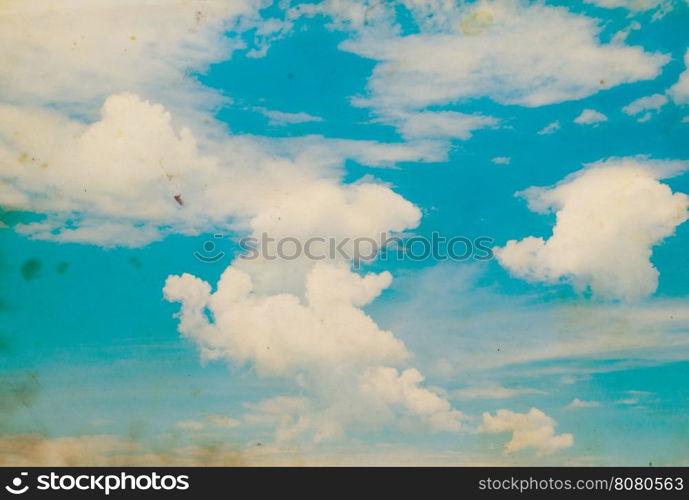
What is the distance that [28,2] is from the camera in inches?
110

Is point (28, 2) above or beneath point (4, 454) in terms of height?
above
